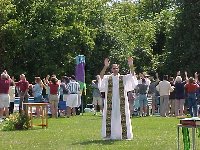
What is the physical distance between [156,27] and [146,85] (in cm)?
2797

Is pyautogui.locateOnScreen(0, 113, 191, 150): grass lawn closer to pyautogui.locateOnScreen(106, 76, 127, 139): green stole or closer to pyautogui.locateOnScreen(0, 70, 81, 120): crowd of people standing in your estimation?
pyautogui.locateOnScreen(106, 76, 127, 139): green stole

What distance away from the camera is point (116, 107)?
57.6ft

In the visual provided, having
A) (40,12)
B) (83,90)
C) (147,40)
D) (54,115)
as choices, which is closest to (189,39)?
(147,40)

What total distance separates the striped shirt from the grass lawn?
302 inches

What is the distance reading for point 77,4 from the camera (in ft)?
146

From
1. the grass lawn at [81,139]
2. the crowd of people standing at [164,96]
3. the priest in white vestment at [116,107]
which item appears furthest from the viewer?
Answer: the crowd of people standing at [164,96]

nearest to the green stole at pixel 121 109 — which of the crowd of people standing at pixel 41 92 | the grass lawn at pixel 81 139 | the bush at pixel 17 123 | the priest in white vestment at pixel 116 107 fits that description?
the priest in white vestment at pixel 116 107

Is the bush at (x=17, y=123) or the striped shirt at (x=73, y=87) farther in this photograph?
the striped shirt at (x=73, y=87)

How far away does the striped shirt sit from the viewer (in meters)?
30.5

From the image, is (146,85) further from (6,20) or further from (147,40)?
(147,40)

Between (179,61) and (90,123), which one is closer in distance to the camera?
(90,123)

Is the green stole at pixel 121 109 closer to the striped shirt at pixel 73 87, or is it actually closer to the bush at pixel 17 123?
the bush at pixel 17 123

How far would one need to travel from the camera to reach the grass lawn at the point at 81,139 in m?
15.5

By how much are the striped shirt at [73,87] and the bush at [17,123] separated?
900 cm
